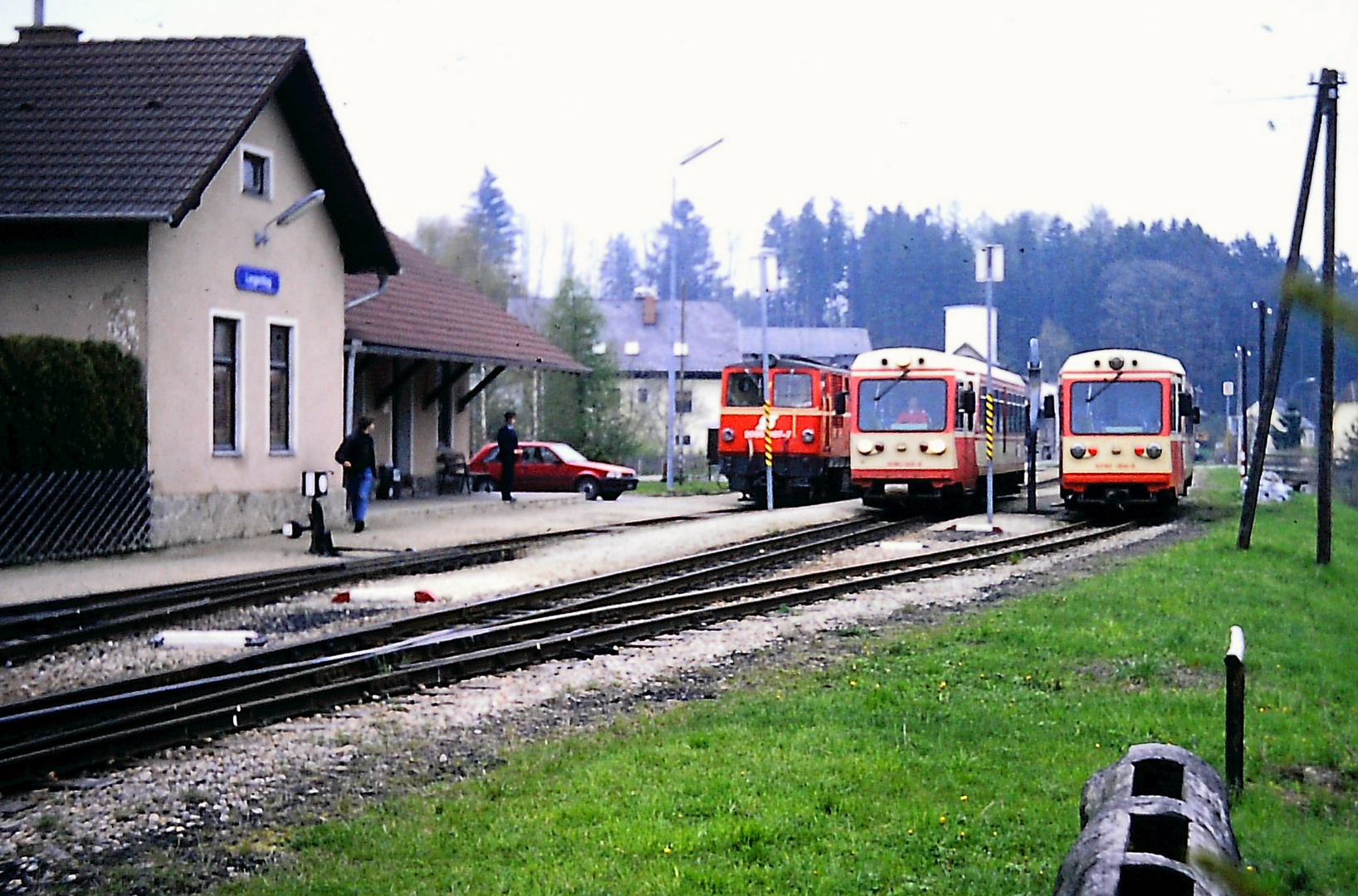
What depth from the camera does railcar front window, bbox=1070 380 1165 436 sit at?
2667cm

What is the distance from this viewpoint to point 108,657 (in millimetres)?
11297

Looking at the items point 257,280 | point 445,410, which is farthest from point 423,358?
point 257,280

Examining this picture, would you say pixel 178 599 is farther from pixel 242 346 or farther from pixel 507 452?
pixel 507 452

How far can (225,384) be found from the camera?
21.8 m

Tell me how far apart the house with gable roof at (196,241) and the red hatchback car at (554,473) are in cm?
1341

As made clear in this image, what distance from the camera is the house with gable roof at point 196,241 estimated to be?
1986 cm

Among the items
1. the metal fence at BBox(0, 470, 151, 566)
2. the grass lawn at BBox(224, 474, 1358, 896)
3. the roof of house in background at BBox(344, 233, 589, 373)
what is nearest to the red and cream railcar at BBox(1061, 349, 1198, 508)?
the roof of house in background at BBox(344, 233, 589, 373)

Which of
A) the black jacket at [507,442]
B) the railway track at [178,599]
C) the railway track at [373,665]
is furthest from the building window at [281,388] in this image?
the railway track at [373,665]

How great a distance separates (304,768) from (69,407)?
41.1ft

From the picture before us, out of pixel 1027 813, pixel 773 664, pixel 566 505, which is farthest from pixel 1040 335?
pixel 1027 813

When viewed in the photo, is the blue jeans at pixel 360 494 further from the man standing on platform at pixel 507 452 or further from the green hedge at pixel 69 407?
the man standing on platform at pixel 507 452

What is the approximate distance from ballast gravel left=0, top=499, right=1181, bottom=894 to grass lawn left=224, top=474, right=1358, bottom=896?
1.11 feet

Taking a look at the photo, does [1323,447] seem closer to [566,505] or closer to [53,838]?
[53,838]

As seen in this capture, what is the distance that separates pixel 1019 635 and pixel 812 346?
76216 millimetres
